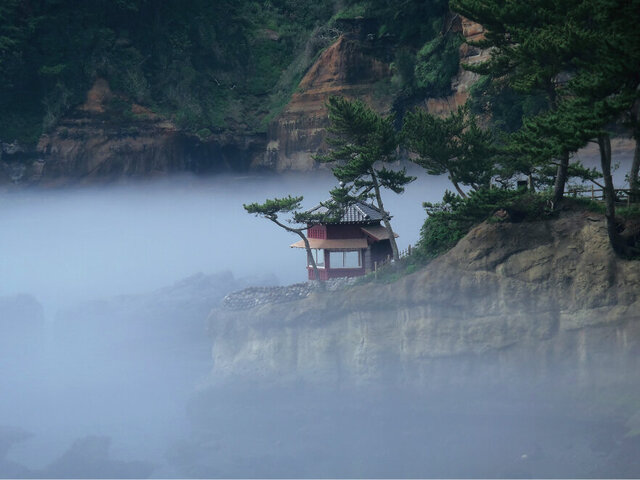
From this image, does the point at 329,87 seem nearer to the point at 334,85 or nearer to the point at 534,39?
the point at 334,85

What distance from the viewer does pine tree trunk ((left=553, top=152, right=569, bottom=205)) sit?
3297 centimetres

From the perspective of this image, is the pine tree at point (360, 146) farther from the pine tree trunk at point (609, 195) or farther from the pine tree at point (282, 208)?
the pine tree trunk at point (609, 195)

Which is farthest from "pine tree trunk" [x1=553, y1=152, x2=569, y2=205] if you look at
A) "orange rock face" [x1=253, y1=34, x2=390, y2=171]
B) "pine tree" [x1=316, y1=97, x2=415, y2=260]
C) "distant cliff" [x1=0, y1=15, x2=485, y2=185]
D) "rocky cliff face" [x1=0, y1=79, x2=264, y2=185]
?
"rocky cliff face" [x1=0, y1=79, x2=264, y2=185]

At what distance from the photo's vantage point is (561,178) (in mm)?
33656

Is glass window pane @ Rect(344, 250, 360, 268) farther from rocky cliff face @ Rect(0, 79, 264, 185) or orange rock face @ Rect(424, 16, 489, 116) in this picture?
rocky cliff face @ Rect(0, 79, 264, 185)

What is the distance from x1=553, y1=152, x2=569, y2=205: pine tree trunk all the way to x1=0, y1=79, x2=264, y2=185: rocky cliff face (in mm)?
33808

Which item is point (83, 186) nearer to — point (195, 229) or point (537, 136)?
point (195, 229)

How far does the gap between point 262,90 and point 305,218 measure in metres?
29.8

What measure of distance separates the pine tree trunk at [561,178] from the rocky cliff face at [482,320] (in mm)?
764

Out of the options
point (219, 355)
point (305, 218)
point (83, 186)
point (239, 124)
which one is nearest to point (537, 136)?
point (305, 218)

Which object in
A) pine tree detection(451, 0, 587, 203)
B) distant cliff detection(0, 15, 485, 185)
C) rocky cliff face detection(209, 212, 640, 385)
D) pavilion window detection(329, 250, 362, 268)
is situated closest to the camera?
pine tree detection(451, 0, 587, 203)

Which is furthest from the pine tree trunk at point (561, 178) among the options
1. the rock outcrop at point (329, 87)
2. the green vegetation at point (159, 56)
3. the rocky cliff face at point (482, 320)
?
the green vegetation at point (159, 56)

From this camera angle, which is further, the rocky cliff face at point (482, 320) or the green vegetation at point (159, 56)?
the green vegetation at point (159, 56)

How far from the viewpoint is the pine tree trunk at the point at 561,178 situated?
32969 millimetres
